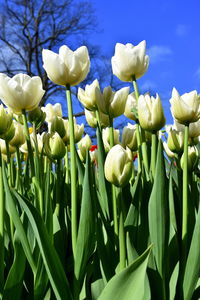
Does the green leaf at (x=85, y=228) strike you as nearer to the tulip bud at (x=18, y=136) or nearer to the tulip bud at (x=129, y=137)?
the tulip bud at (x=129, y=137)

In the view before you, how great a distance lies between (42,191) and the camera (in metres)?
0.87

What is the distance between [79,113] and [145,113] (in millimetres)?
12719

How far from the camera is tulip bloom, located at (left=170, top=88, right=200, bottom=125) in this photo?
81 cm

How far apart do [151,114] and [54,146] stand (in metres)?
0.28

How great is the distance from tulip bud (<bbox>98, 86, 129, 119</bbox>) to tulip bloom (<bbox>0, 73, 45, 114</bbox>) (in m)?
0.13

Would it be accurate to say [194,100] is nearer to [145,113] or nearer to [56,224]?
[145,113]

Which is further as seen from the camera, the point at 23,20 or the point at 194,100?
the point at 23,20

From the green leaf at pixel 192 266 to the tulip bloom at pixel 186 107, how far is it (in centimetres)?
19

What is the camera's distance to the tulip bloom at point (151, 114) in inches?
30.7

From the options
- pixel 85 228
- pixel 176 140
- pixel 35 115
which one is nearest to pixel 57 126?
pixel 35 115

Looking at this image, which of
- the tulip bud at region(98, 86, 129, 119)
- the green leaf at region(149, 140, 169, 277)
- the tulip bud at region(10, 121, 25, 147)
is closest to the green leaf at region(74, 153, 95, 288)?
the green leaf at region(149, 140, 169, 277)

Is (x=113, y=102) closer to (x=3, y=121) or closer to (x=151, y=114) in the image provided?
(x=151, y=114)

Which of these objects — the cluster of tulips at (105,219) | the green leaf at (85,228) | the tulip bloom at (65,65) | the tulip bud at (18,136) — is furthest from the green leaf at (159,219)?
the tulip bud at (18,136)

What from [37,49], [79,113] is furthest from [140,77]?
[37,49]
